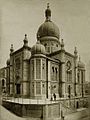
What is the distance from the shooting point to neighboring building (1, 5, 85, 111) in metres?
1.90

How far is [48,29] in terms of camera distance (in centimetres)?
198

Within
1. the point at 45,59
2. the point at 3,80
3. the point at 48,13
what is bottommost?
the point at 3,80

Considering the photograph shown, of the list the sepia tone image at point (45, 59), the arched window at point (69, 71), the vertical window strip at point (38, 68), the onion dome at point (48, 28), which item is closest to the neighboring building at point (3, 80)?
the sepia tone image at point (45, 59)

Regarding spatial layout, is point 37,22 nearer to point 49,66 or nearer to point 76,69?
point 49,66

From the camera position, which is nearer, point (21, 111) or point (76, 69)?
point (21, 111)

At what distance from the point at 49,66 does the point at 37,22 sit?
39cm

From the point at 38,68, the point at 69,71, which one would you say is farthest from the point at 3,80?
the point at 69,71

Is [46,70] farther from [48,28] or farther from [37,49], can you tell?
[48,28]

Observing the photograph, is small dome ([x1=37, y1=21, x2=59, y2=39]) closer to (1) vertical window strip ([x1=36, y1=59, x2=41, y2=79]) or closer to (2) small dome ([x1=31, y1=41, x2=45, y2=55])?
(2) small dome ([x1=31, y1=41, x2=45, y2=55])

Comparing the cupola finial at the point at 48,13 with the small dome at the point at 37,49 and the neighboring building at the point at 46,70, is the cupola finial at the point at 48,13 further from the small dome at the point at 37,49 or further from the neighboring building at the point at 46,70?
the small dome at the point at 37,49

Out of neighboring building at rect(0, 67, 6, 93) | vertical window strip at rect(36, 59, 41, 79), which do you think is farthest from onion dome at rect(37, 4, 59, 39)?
neighboring building at rect(0, 67, 6, 93)

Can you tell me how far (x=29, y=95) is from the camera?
188cm

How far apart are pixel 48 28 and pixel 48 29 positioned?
12mm

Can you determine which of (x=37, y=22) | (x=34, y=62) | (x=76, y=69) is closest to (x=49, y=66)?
(x=34, y=62)
